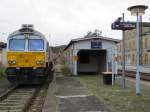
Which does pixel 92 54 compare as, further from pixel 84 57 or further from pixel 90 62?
pixel 84 57

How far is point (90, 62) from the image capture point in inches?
1467

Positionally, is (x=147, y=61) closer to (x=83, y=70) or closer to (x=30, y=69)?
(x=83, y=70)

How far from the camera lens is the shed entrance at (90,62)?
121 feet

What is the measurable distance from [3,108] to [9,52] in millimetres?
8923

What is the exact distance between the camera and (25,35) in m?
22.7

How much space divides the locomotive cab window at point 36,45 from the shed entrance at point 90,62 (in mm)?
14019

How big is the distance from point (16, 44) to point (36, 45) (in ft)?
3.80

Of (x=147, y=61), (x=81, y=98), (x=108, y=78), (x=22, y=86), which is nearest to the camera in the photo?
(x=81, y=98)

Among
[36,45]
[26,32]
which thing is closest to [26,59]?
[36,45]

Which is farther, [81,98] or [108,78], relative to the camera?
[108,78]

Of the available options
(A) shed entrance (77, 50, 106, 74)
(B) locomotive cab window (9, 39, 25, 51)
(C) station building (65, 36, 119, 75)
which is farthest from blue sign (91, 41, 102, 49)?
(B) locomotive cab window (9, 39, 25, 51)

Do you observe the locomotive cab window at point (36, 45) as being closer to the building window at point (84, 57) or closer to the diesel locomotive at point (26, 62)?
the diesel locomotive at point (26, 62)

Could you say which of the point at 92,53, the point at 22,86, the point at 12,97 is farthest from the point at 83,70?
the point at 12,97

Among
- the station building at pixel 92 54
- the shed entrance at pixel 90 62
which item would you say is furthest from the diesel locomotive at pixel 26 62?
the shed entrance at pixel 90 62
